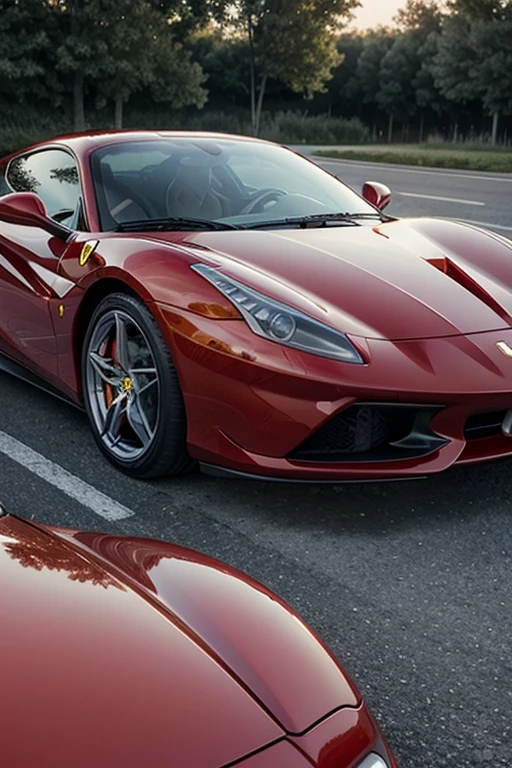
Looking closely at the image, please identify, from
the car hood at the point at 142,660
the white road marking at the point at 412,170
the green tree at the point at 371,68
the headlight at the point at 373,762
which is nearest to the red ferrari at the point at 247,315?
the car hood at the point at 142,660

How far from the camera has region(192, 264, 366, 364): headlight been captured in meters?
3.01

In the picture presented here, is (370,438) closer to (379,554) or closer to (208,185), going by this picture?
(379,554)

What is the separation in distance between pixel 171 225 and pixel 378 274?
0.95m

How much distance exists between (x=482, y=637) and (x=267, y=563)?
2.30 ft

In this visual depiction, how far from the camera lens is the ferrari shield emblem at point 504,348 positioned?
3171 millimetres

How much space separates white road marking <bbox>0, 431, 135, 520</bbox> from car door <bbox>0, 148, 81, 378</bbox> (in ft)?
1.18

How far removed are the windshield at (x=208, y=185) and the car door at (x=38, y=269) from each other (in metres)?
0.19

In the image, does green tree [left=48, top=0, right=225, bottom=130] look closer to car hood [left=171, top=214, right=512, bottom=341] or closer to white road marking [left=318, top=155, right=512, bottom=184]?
white road marking [left=318, top=155, right=512, bottom=184]

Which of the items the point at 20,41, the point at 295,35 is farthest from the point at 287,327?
the point at 295,35

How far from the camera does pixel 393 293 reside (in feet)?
10.9

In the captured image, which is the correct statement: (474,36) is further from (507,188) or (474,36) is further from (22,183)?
(22,183)

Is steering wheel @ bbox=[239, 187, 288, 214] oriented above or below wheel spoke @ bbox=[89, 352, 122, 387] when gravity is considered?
above

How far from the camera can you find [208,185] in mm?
4184

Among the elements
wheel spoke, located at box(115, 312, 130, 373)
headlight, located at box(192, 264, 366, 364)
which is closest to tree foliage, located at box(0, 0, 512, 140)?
wheel spoke, located at box(115, 312, 130, 373)
